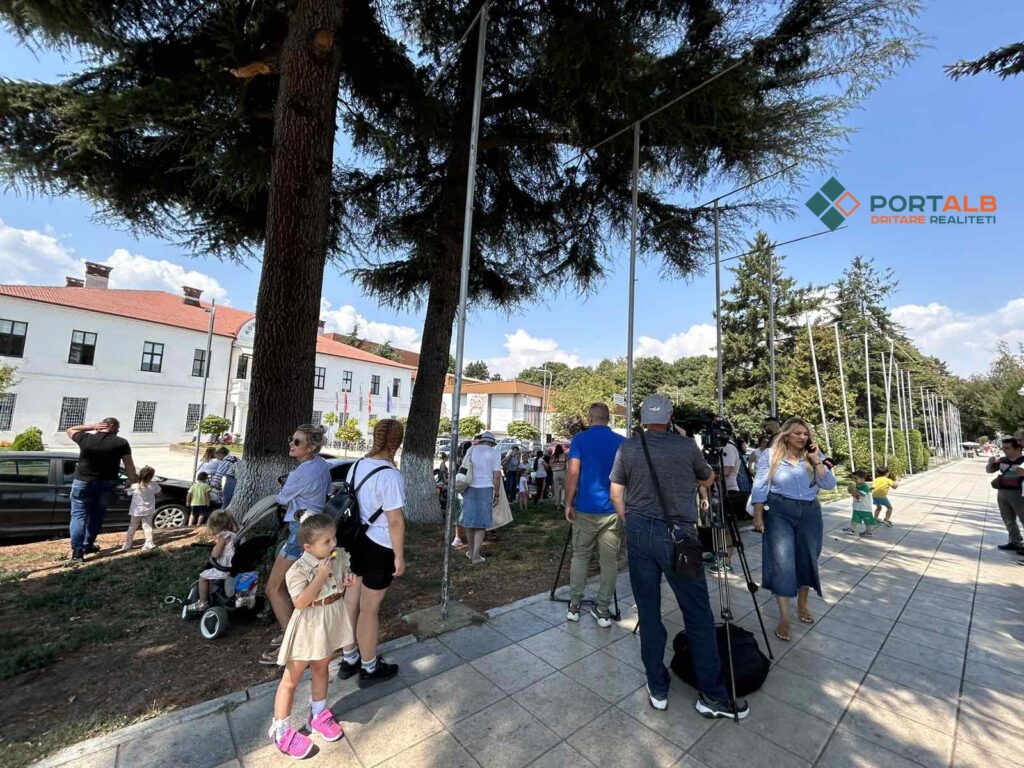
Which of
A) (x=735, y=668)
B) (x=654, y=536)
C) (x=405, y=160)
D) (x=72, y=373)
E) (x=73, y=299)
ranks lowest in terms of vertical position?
(x=735, y=668)

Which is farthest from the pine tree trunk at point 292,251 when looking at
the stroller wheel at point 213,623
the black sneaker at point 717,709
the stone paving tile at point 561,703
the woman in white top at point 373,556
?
the black sneaker at point 717,709

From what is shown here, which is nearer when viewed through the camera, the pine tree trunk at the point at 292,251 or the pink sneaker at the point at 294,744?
the pink sneaker at the point at 294,744

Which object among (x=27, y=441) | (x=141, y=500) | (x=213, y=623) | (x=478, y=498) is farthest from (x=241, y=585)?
(x=27, y=441)

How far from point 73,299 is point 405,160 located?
29.0 m

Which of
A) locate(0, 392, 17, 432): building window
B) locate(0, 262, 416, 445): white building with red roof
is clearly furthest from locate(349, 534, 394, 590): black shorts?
locate(0, 392, 17, 432): building window

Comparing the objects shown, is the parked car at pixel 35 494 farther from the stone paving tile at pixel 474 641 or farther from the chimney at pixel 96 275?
the chimney at pixel 96 275


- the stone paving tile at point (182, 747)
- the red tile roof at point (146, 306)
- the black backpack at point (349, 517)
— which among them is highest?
the red tile roof at point (146, 306)

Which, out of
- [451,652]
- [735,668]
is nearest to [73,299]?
[451,652]

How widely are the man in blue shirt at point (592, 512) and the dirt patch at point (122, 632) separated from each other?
937 millimetres

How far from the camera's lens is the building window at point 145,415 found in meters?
26.2

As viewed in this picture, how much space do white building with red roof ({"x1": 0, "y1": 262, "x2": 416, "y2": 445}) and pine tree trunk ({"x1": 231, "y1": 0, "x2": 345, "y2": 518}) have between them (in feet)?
81.0

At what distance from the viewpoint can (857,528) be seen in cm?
783

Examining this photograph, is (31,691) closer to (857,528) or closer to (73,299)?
(857,528)

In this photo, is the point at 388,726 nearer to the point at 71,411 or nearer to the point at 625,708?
the point at 625,708
